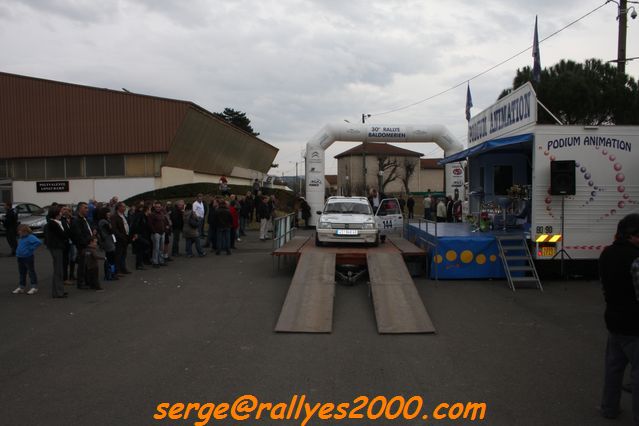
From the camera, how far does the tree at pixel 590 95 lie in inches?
1278

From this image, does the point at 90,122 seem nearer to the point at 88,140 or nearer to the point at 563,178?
the point at 88,140

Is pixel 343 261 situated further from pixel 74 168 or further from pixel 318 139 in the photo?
pixel 74 168

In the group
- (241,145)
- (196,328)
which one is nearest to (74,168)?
(241,145)

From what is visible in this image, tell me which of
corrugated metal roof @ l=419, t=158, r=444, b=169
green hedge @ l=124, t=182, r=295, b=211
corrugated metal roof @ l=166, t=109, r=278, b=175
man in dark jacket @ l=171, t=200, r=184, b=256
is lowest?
man in dark jacket @ l=171, t=200, r=184, b=256

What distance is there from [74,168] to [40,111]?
4.13 metres

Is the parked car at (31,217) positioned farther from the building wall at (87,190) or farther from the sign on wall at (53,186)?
the sign on wall at (53,186)

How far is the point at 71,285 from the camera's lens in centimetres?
1232

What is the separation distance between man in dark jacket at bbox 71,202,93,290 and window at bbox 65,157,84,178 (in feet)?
80.6

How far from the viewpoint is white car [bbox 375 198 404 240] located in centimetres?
2125

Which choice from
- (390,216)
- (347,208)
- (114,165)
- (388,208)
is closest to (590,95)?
(388,208)

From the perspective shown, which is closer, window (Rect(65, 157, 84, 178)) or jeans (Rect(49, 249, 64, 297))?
jeans (Rect(49, 249, 64, 297))

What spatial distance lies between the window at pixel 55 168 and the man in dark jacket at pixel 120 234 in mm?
23907

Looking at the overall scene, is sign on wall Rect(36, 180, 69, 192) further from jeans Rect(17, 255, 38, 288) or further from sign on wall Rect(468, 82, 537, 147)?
sign on wall Rect(468, 82, 537, 147)

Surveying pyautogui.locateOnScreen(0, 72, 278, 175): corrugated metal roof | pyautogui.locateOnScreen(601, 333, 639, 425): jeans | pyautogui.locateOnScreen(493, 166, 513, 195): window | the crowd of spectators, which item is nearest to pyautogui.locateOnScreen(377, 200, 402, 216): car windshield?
the crowd of spectators
